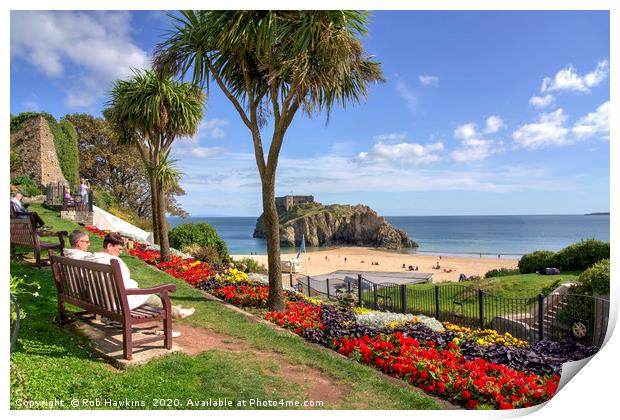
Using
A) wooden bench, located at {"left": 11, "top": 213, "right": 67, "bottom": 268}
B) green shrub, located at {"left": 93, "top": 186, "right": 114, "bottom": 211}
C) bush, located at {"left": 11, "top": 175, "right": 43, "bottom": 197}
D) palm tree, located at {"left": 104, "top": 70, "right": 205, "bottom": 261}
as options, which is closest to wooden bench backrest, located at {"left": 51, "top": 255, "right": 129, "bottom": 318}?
wooden bench, located at {"left": 11, "top": 213, "right": 67, "bottom": 268}

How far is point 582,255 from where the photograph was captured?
13734 millimetres

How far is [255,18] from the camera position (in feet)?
19.5

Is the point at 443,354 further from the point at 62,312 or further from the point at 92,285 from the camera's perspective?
the point at 62,312

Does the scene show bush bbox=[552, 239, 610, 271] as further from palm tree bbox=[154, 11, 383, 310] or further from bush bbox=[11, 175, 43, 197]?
bush bbox=[11, 175, 43, 197]

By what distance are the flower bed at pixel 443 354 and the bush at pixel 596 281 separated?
1.30 meters

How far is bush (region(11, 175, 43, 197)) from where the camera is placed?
13.8 m

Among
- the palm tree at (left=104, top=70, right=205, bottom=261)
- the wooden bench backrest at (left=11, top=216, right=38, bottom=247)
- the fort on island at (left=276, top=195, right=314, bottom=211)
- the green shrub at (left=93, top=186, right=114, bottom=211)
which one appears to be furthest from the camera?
the fort on island at (left=276, top=195, right=314, bottom=211)

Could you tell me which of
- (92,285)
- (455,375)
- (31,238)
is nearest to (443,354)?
(455,375)

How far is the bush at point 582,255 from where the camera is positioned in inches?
523

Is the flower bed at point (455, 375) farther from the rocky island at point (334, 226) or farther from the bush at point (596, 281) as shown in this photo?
the rocky island at point (334, 226)

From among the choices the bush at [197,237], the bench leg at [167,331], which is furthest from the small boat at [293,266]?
the bench leg at [167,331]

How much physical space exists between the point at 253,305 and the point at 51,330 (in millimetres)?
3365

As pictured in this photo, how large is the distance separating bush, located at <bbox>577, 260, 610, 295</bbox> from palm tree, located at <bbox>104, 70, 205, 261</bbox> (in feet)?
28.4
